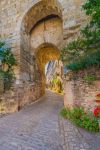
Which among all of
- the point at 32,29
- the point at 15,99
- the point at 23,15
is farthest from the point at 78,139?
the point at 32,29

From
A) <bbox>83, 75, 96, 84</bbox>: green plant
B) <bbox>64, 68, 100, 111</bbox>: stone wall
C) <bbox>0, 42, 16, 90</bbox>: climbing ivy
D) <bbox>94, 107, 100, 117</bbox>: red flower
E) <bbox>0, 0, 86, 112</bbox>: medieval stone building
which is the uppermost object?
<bbox>0, 0, 86, 112</bbox>: medieval stone building

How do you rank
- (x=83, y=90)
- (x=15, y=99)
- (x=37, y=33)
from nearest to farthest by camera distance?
(x=83, y=90) < (x=15, y=99) < (x=37, y=33)

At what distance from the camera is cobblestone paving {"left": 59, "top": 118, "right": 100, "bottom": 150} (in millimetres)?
3262

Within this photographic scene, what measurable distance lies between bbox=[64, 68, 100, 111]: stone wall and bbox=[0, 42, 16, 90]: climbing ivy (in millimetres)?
3079

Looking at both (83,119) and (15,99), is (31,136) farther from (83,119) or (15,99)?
(15,99)

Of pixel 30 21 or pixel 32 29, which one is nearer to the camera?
pixel 30 21

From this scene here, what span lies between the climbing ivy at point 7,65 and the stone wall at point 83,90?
3079mm

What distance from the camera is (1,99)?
7.31 m

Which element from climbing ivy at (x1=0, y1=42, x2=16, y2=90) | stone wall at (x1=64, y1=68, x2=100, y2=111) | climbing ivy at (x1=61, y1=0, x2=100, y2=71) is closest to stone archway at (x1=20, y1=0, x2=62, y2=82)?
climbing ivy at (x1=0, y1=42, x2=16, y2=90)

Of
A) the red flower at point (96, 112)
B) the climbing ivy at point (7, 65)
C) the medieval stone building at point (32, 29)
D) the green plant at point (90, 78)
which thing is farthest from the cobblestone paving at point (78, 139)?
the climbing ivy at point (7, 65)

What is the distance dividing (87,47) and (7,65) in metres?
4.10

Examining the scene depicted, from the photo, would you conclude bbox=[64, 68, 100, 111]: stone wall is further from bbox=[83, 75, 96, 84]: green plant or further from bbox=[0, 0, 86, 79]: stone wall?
bbox=[0, 0, 86, 79]: stone wall

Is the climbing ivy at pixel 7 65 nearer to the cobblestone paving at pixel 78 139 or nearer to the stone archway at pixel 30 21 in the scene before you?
the stone archway at pixel 30 21

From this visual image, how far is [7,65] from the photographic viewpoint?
816 centimetres
